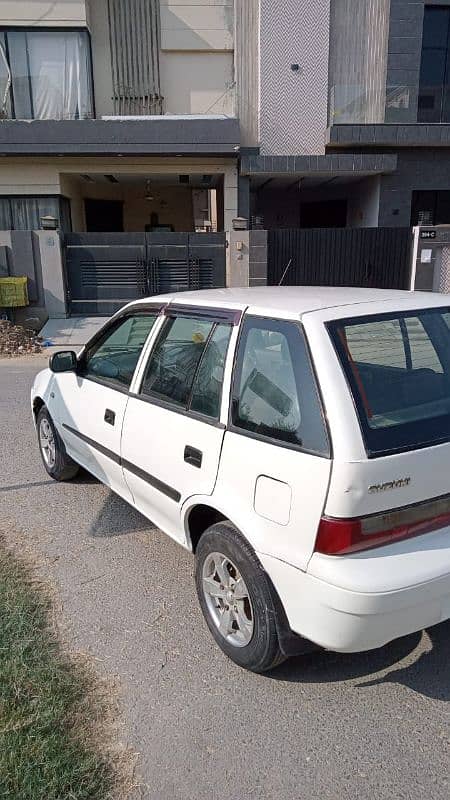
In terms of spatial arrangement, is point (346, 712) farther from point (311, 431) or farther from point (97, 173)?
point (97, 173)

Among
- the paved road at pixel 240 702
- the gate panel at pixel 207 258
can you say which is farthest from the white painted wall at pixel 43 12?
the paved road at pixel 240 702

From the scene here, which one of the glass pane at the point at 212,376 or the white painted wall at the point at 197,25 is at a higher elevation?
the white painted wall at the point at 197,25

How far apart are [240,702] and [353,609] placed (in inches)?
29.6

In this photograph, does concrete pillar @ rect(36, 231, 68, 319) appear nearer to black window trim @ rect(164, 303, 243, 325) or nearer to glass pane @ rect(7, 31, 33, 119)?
glass pane @ rect(7, 31, 33, 119)

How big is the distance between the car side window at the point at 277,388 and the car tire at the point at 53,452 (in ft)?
7.66

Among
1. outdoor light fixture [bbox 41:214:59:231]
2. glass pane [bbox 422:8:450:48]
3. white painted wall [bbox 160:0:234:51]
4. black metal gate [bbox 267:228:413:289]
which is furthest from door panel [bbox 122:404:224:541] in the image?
glass pane [bbox 422:8:450:48]

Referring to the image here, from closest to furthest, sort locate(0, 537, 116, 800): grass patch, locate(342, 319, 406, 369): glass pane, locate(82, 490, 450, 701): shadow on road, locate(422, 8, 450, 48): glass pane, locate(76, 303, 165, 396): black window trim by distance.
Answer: locate(0, 537, 116, 800): grass patch < locate(342, 319, 406, 369): glass pane < locate(82, 490, 450, 701): shadow on road < locate(76, 303, 165, 396): black window trim < locate(422, 8, 450, 48): glass pane

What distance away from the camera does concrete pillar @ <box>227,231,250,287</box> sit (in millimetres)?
13719

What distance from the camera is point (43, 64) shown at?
1642 centimetres

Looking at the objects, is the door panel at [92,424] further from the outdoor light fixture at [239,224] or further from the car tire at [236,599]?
the outdoor light fixture at [239,224]

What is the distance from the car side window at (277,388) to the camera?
2219 millimetres

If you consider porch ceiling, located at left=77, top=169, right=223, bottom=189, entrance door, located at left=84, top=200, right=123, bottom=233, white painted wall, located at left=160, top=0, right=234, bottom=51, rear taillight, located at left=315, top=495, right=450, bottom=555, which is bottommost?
rear taillight, located at left=315, top=495, right=450, bottom=555

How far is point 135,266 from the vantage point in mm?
14039

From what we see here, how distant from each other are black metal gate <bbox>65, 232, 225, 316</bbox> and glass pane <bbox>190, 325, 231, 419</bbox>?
11507 millimetres
